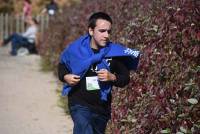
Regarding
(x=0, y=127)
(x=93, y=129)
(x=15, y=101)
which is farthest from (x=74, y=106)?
(x=15, y=101)

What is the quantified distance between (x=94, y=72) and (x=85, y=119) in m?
0.38

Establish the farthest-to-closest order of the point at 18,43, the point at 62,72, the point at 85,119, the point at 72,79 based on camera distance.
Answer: the point at 18,43 → the point at 62,72 → the point at 85,119 → the point at 72,79

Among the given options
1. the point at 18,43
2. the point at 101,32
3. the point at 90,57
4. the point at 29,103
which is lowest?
the point at 18,43

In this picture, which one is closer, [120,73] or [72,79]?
[72,79]

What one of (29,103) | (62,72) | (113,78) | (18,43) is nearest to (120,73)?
(113,78)

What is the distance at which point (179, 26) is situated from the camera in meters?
5.46

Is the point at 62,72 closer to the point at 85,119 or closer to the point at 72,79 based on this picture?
the point at 72,79

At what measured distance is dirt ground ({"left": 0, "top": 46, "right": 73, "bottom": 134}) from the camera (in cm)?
830

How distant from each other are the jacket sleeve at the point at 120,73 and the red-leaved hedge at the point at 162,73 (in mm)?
286

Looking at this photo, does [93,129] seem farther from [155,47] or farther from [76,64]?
[155,47]

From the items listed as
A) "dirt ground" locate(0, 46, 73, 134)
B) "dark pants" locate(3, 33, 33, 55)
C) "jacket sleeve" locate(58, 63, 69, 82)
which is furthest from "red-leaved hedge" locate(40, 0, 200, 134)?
"dark pants" locate(3, 33, 33, 55)

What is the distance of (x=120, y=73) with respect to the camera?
16.9 feet

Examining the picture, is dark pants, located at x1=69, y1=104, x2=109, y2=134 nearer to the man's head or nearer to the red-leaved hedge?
the red-leaved hedge

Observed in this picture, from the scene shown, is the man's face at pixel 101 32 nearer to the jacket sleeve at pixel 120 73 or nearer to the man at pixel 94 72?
the man at pixel 94 72
